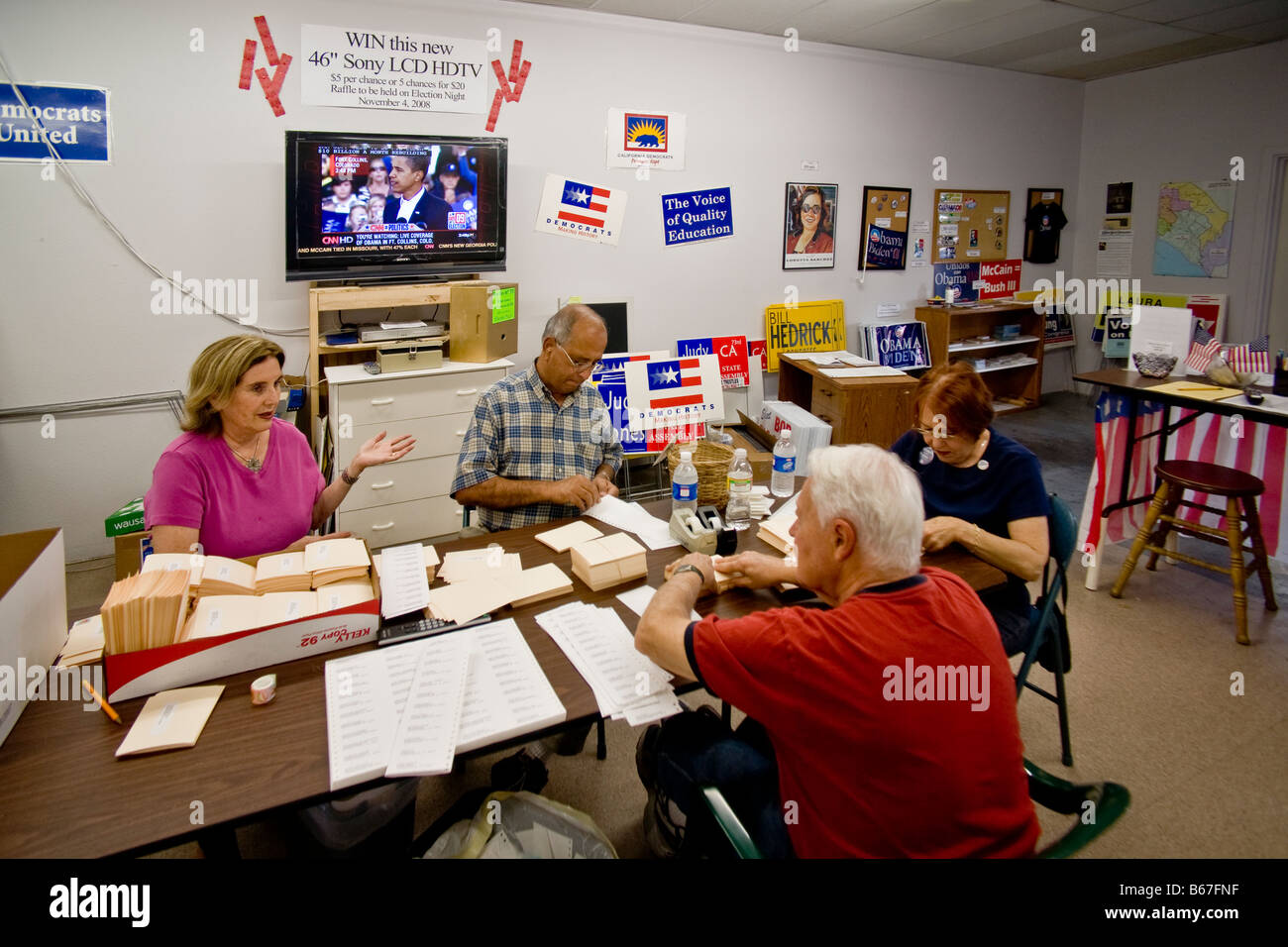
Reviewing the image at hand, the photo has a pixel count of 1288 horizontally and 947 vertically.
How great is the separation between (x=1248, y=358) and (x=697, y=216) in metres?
3.20

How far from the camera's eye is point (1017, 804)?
1.25 meters

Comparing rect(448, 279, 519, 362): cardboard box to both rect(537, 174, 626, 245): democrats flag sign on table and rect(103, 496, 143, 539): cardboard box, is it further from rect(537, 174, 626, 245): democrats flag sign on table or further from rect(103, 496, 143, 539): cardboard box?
rect(103, 496, 143, 539): cardboard box

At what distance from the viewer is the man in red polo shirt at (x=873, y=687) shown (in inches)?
47.2

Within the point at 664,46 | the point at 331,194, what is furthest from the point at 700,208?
the point at 331,194

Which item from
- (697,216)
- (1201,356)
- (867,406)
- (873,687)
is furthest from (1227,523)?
(697,216)

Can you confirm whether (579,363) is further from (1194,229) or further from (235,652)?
(1194,229)

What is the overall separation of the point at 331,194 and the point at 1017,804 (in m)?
3.85

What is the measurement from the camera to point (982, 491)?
223cm

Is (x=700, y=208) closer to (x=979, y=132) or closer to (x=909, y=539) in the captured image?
(x=979, y=132)

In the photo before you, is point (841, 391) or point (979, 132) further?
point (979, 132)

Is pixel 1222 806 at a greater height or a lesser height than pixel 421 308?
lesser

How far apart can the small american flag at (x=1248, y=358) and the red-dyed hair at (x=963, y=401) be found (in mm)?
2423
